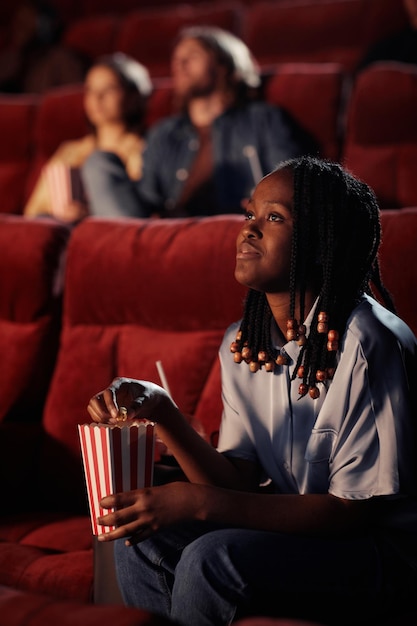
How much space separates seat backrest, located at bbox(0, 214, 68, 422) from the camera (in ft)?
5.03

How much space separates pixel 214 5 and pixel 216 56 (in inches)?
41.9

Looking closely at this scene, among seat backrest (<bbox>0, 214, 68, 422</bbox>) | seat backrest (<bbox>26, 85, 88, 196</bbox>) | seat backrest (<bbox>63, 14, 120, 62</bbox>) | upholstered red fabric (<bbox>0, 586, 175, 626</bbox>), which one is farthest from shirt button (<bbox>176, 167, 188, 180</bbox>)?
upholstered red fabric (<bbox>0, 586, 175, 626</bbox>)

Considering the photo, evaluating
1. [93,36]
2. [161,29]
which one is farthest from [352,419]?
[93,36]

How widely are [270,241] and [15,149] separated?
188 centimetres

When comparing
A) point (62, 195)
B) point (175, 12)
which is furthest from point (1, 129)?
point (175, 12)

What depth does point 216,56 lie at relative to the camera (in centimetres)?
238

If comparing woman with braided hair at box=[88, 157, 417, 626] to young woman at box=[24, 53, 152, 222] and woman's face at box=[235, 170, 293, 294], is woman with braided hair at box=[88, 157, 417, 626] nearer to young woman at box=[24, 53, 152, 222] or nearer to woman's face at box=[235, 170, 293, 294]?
woman's face at box=[235, 170, 293, 294]

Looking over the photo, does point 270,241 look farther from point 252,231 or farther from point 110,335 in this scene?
point 110,335

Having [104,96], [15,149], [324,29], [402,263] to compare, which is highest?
[324,29]

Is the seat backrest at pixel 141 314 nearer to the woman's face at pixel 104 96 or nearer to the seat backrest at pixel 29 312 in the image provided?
the seat backrest at pixel 29 312

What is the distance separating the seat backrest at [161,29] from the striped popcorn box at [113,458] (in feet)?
7.84

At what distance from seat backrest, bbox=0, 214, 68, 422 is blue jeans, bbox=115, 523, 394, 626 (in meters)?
0.67

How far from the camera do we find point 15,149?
2.73 m

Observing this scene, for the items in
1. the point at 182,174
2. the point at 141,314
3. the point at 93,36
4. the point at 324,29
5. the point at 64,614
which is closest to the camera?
the point at 64,614
